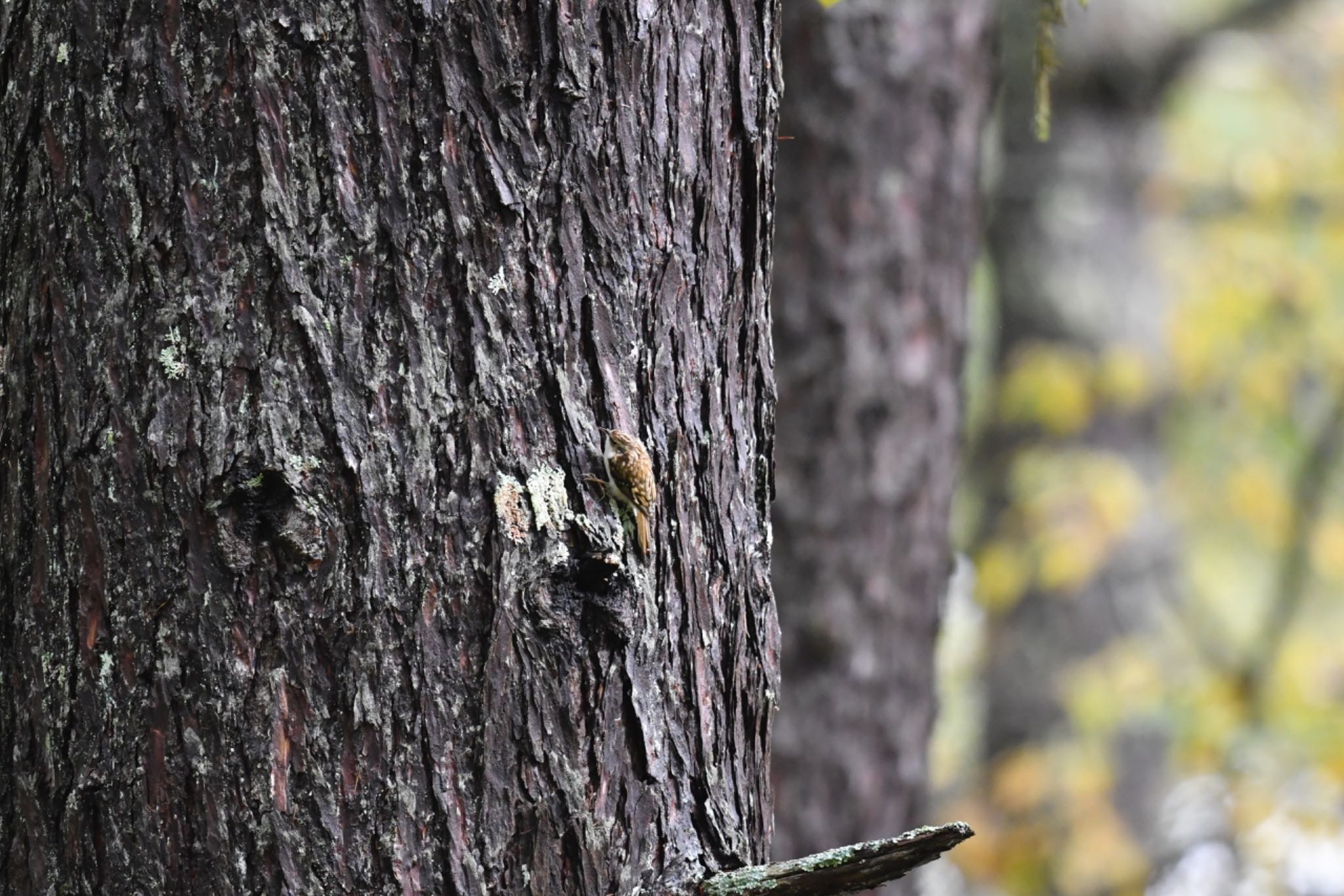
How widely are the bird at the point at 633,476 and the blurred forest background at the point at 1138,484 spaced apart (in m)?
6.38

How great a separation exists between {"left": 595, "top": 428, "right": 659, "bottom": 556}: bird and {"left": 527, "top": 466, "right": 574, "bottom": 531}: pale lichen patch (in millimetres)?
46

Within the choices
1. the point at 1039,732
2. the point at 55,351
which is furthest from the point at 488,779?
the point at 1039,732

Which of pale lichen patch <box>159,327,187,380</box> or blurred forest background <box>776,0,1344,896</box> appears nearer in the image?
pale lichen patch <box>159,327,187,380</box>

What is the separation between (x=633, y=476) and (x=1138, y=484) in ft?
24.2

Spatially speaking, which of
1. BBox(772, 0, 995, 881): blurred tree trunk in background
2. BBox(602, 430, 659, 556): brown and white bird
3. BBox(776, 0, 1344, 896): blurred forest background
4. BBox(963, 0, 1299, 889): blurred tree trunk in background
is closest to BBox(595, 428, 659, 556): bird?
BBox(602, 430, 659, 556): brown and white bird

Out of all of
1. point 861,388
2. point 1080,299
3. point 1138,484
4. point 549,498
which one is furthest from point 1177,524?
point 549,498

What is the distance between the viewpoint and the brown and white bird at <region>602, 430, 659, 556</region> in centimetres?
141

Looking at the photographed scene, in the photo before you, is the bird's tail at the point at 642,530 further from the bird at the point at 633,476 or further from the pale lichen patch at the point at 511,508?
the pale lichen patch at the point at 511,508

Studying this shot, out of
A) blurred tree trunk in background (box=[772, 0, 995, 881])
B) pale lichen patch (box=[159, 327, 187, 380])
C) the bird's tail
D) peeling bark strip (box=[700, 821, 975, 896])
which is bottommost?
peeling bark strip (box=[700, 821, 975, 896])

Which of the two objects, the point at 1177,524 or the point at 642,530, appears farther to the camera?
the point at 1177,524

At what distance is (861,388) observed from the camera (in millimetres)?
4254

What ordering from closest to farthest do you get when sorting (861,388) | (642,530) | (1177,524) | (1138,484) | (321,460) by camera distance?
1. (321,460)
2. (642,530)
3. (861,388)
4. (1138,484)
5. (1177,524)

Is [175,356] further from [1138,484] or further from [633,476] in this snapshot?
[1138,484]

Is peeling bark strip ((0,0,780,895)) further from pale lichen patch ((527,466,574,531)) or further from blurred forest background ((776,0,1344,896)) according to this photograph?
blurred forest background ((776,0,1344,896))
